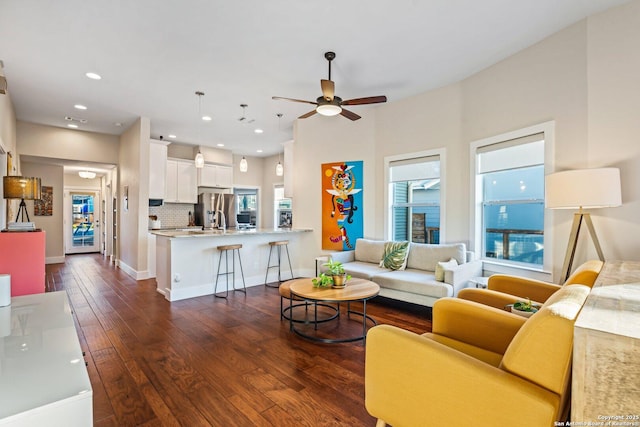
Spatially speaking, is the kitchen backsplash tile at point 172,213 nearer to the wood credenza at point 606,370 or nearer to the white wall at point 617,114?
the white wall at point 617,114

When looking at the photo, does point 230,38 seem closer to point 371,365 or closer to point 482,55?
point 482,55

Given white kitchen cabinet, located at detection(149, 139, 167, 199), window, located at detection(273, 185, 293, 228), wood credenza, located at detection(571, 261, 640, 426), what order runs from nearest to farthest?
wood credenza, located at detection(571, 261, 640, 426)
white kitchen cabinet, located at detection(149, 139, 167, 199)
window, located at detection(273, 185, 293, 228)

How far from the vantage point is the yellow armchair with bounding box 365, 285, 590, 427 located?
1.07m

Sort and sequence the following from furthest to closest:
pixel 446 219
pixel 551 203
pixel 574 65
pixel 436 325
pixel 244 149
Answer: pixel 244 149 → pixel 446 219 → pixel 574 65 → pixel 551 203 → pixel 436 325

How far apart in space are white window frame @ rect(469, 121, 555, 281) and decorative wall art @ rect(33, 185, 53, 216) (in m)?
9.42

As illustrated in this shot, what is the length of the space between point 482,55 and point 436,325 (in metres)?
3.11

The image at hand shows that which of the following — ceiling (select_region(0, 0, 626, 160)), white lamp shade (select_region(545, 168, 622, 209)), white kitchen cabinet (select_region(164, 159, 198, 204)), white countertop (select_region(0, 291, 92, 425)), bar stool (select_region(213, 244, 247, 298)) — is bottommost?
bar stool (select_region(213, 244, 247, 298))

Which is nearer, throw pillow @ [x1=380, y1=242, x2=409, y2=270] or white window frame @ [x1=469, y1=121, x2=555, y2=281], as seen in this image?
white window frame @ [x1=469, y1=121, x2=555, y2=281]

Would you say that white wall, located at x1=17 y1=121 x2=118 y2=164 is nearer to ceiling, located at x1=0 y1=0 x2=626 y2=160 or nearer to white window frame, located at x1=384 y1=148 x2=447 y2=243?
ceiling, located at x1=0 y1=0 x2=626 y2=160

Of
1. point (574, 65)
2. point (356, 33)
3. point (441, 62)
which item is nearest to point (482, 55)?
point (441, 62)

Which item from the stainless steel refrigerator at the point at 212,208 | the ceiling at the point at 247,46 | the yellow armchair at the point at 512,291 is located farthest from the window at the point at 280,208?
the yellow armchair at the point at 512,291

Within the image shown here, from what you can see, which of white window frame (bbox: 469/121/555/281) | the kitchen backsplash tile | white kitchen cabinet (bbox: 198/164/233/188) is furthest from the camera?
white kitchen cabinet (bbox: 198/164/233/188)

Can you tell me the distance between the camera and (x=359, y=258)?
4938 millimetres

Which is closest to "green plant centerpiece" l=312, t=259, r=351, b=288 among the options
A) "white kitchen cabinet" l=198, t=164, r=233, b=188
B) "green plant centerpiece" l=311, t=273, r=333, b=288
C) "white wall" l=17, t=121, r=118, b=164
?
"green plant centerpiece" l=311, t=273, r=333, b=288
